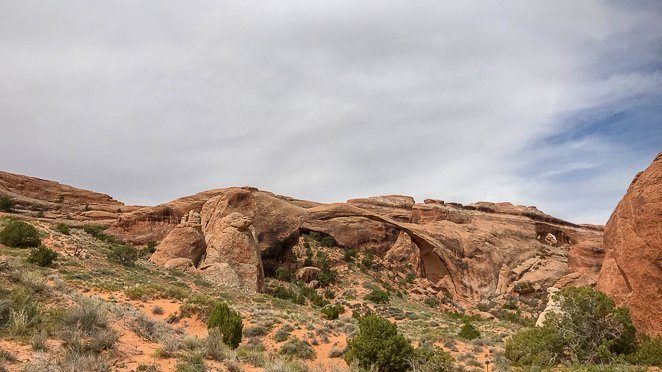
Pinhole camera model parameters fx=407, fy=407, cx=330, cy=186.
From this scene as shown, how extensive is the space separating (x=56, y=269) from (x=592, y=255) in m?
45.4

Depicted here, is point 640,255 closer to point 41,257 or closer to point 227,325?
point 227,325

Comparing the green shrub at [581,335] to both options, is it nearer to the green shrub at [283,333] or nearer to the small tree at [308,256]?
the green shrub at [283,333]

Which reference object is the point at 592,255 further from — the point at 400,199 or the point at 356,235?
the point at 400,199

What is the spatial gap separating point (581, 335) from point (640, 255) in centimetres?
363

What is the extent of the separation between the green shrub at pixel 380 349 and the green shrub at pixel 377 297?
2191 cm

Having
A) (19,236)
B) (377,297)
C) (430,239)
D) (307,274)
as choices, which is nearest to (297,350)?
(19,236)

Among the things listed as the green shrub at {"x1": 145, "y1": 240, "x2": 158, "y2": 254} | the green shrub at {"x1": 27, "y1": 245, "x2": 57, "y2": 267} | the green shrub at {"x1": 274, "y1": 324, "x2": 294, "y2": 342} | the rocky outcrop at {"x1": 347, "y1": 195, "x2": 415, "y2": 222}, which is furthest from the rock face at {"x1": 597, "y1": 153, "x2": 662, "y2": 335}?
the rocky outcrop at {"x1": 347, "y1": 195, "x2": 415, "y2": 222}

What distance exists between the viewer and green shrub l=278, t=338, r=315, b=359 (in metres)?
16.1

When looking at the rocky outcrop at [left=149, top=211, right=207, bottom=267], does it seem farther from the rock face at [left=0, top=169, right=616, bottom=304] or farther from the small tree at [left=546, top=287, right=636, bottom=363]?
the small tree at [left=546, top=287, right=636, bottom=363]

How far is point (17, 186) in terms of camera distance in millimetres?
48094

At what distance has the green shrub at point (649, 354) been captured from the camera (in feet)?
41.0

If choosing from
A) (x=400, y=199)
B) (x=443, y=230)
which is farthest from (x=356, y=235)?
(x=400, y=199)

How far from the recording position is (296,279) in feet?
131

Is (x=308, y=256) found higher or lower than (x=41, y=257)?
higher
